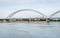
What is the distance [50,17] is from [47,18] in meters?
1.54

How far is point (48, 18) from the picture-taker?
47.7 meters

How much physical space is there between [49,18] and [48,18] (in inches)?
29.1

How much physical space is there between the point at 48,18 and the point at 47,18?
285 mm

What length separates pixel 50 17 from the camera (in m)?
49.0

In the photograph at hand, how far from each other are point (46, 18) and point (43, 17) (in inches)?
42.6

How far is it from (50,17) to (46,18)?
148cm

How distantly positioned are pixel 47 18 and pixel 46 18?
42cm

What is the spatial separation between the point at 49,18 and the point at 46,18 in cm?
86

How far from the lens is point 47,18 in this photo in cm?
4781

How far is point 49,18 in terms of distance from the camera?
4834 cm

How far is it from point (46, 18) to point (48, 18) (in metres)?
0.68

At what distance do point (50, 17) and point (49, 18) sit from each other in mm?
793

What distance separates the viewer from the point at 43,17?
48875 mm
